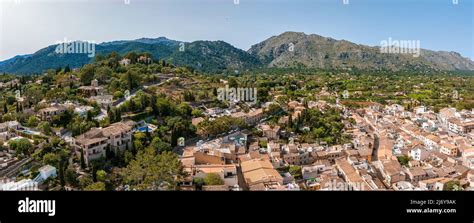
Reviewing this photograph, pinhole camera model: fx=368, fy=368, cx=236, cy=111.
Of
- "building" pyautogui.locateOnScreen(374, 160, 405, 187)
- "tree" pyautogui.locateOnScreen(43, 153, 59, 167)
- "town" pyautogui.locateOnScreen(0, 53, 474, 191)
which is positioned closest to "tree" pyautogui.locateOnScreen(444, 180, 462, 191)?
"town" pyautogui.locateOnScreen(0, 53, 474, 191)

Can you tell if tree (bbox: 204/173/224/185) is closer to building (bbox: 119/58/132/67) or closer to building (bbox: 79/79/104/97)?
building (bbox: 79/79/104/97)

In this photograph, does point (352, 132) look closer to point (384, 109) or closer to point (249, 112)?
point (249, 112)

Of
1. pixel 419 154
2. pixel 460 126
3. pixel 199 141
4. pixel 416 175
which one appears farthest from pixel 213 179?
pixel 460 126

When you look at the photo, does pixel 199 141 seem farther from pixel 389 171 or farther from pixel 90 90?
pixel 90 90

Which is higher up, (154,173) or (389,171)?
(154,173)

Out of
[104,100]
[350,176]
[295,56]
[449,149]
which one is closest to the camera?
[350,176]
